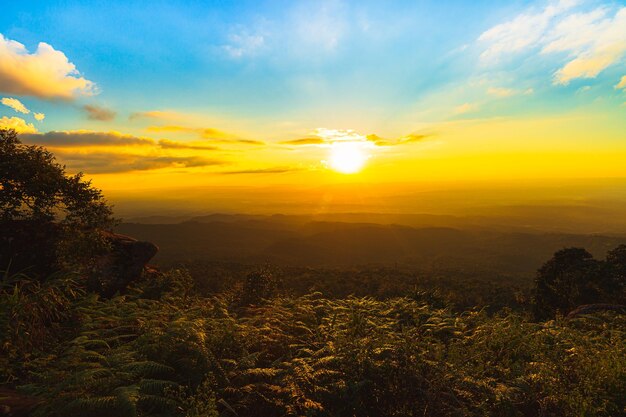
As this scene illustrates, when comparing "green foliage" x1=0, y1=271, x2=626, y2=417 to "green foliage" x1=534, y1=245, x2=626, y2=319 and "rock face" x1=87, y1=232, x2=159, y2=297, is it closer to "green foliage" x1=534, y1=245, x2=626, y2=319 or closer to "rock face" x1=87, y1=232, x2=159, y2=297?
"rock face" x1=87, y1=232, x2=159, y2=297

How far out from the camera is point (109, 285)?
13.6 m

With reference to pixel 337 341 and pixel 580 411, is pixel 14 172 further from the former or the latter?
pixel 580 411

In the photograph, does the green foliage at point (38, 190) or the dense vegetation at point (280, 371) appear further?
the green foliage at point (38, 190)

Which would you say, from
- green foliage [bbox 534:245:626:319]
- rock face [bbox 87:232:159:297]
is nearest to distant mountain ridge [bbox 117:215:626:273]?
green foliage [bbox 534:245:626:319]

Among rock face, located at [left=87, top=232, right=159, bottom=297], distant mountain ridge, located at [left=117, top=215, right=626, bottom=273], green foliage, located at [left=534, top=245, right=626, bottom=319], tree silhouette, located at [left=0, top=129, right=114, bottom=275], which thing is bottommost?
distant mountain ridge, located at [left=117, top=215, right=626, bottom=273]

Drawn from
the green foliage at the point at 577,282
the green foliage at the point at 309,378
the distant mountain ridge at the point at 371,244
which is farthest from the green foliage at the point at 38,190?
the distant mountain ridge at the point at 371,244

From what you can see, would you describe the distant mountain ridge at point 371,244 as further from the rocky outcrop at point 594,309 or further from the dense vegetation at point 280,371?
the dense vegetation at point 280,371

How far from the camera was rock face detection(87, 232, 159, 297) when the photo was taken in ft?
43.8

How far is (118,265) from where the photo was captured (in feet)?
47.5

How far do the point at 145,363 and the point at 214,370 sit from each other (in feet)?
4.36

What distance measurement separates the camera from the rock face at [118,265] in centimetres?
1335

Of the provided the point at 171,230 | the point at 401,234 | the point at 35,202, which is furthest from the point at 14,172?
the point at 401,234

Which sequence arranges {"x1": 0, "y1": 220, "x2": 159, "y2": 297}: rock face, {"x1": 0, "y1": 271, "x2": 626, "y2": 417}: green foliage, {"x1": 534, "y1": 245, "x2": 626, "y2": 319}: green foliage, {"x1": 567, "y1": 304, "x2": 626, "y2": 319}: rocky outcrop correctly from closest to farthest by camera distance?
{"x1": 0, "y1": 271, "x2": 626, "y2": 417}: green foliage → {"x1": 0, "y1": 220, "x2": 159, "y2": 297}: rock face → {"x1": 567, "y1": 304, "x2": 626, "y2": 319}: rocky outcrop → {"x1": 534, "y1": 245, "x2": 626, "y2": 319}: green foliage

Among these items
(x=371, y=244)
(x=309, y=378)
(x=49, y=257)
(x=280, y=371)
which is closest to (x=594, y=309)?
(x=309, y=378)
